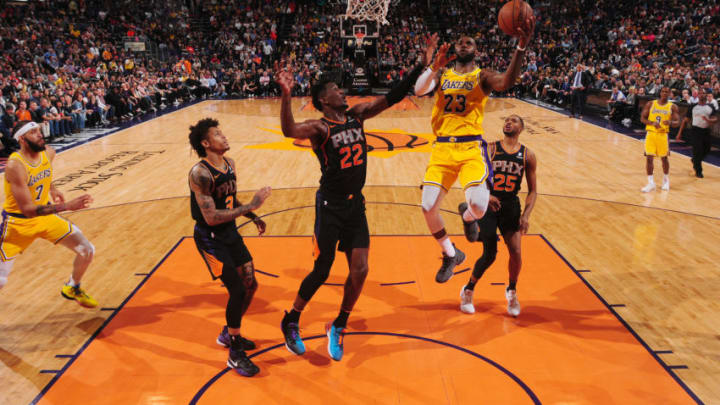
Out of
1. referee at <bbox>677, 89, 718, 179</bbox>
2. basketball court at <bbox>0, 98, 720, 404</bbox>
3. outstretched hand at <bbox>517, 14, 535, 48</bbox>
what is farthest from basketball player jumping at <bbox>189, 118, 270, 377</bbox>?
referee at <bbox>677, 89, 718, 179</bbox>

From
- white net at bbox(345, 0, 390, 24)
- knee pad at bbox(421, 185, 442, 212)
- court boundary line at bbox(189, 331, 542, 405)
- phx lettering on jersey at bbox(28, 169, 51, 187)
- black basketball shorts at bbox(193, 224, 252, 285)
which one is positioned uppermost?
white net at bbox(345, 0, 390, 24)

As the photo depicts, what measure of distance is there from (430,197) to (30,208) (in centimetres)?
325

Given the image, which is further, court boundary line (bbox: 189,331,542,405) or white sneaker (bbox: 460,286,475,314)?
white sneaker (bbox: 460,286,475,314)

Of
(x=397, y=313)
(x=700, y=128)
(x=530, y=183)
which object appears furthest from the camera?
(x=700, y=128)

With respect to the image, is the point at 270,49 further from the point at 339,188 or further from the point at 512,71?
the point at 339,188

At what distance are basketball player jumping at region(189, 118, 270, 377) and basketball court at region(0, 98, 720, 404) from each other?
342 mm

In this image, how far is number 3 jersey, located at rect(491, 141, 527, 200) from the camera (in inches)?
182

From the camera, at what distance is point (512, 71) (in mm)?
4160

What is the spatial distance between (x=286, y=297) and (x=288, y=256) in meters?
1.10

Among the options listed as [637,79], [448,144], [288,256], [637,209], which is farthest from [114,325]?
[637,79]

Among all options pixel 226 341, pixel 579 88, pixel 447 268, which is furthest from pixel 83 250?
pixel 579 88

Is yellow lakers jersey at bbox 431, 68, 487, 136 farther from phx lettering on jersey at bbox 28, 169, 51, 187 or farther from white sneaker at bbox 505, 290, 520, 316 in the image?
phx lettering on jersey at bbox 28, 169, 51, 187

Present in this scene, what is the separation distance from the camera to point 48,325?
189 inches

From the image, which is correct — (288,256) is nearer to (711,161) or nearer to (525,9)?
(525,9)
